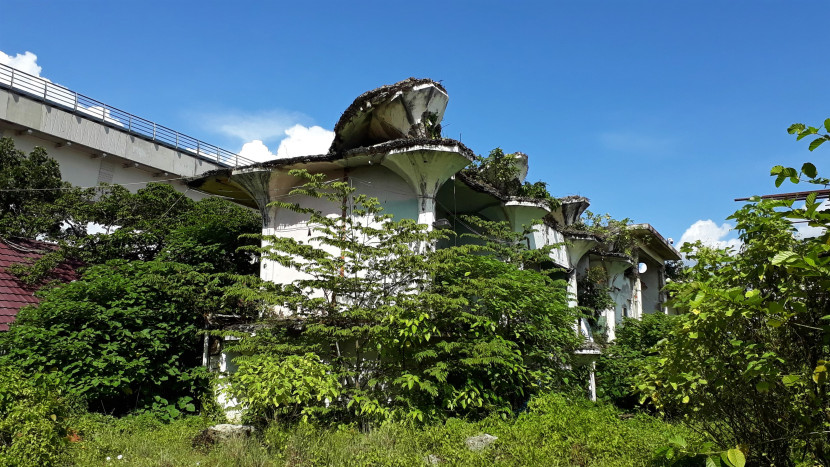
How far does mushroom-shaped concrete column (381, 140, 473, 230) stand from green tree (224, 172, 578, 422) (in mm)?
839

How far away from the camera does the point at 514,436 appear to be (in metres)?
9.45

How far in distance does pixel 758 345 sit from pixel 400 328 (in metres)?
6.24

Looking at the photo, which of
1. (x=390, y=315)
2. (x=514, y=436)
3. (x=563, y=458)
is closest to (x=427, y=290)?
(x=390, y=315)

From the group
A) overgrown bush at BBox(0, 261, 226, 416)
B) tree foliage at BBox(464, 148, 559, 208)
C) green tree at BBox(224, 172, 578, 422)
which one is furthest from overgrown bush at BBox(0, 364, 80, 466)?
tree foliage at BBox(464, 148, 559, 208)

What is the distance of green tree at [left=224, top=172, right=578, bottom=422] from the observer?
10.5 meters

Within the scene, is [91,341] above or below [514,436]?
above

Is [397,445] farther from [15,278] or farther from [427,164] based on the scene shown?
[15,278]

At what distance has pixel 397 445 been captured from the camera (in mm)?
8836

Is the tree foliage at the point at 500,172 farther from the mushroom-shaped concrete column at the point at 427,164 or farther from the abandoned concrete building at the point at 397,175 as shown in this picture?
the mushroom-shaped concrete column at the point at 427,164

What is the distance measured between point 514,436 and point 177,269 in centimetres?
819

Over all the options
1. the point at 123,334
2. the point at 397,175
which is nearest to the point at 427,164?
the point at 397,175

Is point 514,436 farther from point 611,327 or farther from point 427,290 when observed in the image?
point 611,327

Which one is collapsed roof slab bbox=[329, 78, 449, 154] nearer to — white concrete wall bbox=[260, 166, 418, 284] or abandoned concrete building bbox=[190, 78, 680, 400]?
abandoned concrete building bbox=[190, 78, 680, 400]

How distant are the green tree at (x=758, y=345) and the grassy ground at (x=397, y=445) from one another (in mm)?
2068
